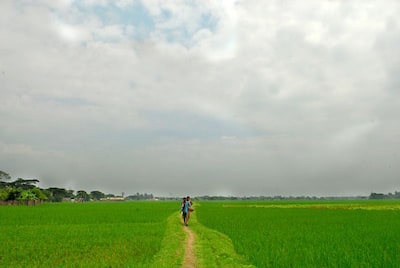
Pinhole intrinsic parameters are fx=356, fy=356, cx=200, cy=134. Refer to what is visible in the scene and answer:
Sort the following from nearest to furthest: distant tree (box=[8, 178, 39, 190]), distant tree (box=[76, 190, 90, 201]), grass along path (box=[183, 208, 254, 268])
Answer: grass along path (box=[183, 208, 254, 268]) < distant tree (box=[8, 178, 39, 190]) < distant tree (box=[76, 190, 90, 201])

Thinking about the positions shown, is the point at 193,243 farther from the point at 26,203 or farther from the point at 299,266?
the point at 26,203

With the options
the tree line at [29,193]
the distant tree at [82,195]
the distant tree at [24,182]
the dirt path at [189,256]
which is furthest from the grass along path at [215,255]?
the distant tree at [82,195]

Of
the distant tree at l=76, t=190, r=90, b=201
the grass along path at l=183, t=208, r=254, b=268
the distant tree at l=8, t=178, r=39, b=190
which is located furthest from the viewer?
the distant tree at l=76, t=190, r=90, b=201

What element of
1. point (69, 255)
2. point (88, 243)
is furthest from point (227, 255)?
point (88, 243)

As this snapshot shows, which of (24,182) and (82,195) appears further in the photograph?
(82,195)

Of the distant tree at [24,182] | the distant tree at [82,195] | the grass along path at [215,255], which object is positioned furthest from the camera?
the distant tree at [82,195]

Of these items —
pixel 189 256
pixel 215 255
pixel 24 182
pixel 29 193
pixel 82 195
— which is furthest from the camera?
pixel 82 195

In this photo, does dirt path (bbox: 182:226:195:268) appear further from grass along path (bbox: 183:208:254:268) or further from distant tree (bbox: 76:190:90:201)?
distant tree (bbox: 76:190:90:201)

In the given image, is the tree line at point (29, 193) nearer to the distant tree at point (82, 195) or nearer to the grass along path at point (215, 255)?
the distant tree at point (82, 195)

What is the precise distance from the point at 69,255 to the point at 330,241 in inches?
379

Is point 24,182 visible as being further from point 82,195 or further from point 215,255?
point 215,255

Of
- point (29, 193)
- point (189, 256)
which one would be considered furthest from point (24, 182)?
point (189, 256)

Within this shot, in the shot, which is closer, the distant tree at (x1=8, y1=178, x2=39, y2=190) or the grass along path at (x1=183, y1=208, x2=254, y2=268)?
the grass along path at (x1=183, y1=208, x2=254, y2=268)

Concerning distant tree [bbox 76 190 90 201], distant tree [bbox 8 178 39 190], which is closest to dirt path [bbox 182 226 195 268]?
distant tree [bbox 8 178 39 190]
